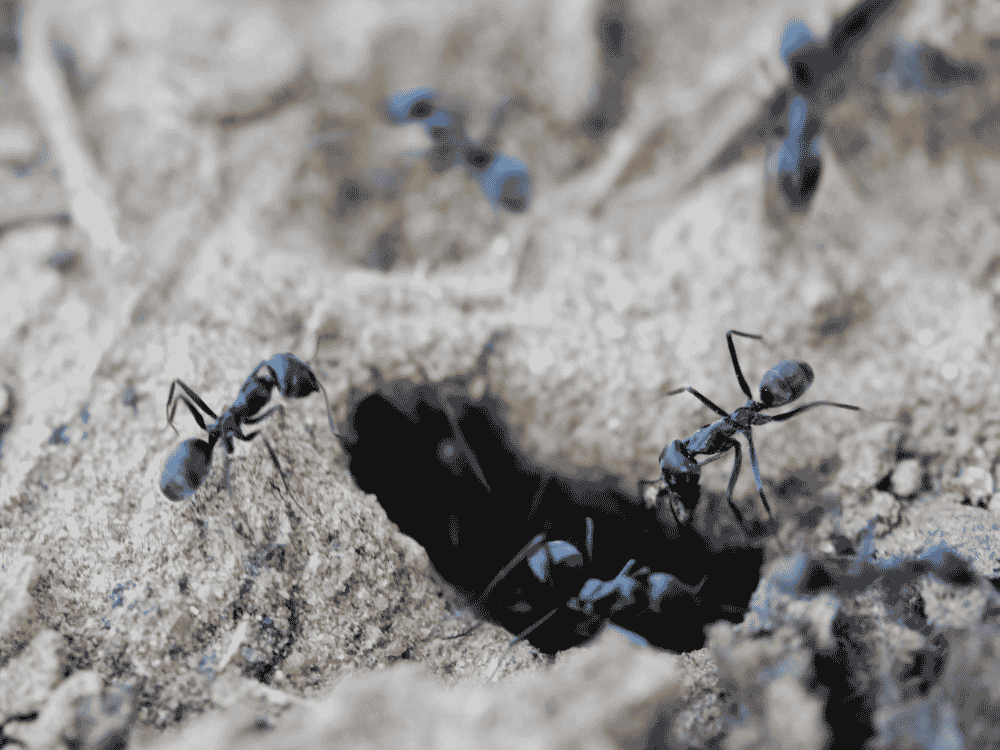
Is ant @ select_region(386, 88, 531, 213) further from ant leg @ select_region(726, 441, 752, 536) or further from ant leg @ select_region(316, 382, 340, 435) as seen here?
ant leg @ select_region(726, 441, 752, 536)

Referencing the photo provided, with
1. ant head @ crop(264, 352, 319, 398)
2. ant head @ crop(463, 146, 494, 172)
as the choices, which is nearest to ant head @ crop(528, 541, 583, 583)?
ant head @ crop(264, 352, 319, 398)

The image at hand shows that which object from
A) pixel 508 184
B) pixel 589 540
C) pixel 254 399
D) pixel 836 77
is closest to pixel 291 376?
pixel 254 399

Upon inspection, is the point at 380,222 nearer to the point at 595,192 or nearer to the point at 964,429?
the point at 595,192

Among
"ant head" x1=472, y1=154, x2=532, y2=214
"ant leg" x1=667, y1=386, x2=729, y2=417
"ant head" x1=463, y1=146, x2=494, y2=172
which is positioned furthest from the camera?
"ant head" x1=463, y1=146, x2=494, y2=172

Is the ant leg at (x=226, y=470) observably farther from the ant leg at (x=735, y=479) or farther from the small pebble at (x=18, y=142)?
the small pebble at (x=18, y=142)

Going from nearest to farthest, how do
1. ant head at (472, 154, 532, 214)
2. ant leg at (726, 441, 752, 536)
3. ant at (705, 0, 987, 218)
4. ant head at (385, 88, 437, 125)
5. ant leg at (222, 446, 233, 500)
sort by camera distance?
ant leg at (222, 446, 233, 500), ant leg at (726, 441, 752, 536), ant at (705, 0, 987, 218), ant head at (472, 154, 532, 214), ant head at (385, 88, 437, 125)

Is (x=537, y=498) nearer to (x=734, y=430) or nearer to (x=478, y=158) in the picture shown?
(x=734, y=430)
